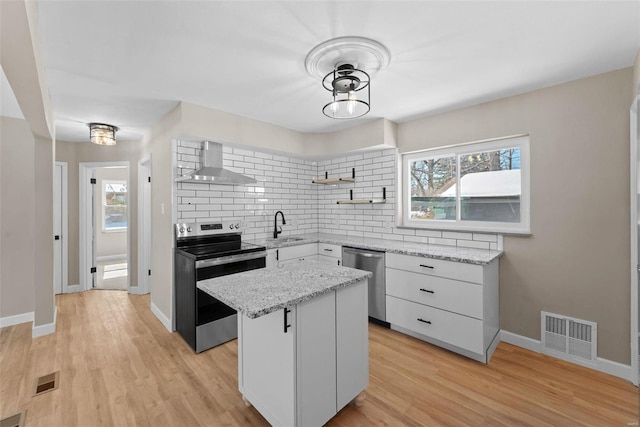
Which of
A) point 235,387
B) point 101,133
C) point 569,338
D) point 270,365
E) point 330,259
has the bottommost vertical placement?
point 235,387

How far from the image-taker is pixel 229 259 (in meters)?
2.76

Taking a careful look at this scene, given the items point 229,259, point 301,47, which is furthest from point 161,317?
point 301,47

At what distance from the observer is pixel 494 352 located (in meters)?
2.55

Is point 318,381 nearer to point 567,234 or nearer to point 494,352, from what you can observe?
point 494,352

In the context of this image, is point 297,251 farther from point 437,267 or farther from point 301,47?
point 301,47

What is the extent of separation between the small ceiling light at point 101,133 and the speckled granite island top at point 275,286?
123 inches

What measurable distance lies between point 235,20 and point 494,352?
10.8ft

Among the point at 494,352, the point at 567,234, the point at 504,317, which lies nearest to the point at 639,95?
the point at 567,234

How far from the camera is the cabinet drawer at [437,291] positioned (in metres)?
Result: 2.40

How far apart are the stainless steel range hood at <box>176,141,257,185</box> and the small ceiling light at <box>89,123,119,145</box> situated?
1501 millimetres

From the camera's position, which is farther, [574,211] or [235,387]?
[574,211]

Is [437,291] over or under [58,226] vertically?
under

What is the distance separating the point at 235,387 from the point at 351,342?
1.02 metres

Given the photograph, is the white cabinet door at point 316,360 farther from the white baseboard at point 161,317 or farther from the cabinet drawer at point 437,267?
the white baseboard at point 161,317
